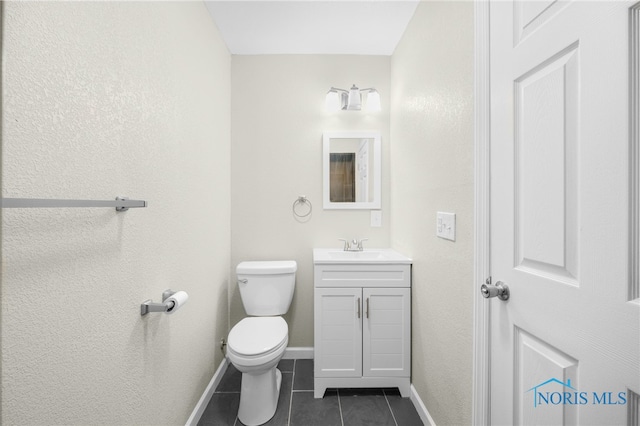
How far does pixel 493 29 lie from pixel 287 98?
1579 millimetres

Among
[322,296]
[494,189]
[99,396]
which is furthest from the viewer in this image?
[322,296]

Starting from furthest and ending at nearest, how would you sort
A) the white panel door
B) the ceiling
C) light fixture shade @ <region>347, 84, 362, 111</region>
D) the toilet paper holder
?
light fixture shade @ <region>347, 84, 362, 111</region>, the ceiling, the toilet paper holder, the white panel door

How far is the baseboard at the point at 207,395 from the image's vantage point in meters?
1.47

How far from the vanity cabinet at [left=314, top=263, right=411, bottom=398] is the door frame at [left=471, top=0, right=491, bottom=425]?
0.71 meters

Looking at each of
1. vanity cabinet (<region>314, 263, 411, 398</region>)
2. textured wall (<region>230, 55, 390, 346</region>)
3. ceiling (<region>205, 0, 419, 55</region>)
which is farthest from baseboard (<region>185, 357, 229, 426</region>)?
ceiling (<region>205, 0, 419, 55</region>)

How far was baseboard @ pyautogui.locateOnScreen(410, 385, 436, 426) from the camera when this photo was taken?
57.8 inches

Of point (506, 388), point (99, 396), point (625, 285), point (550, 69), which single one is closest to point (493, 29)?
point (550, 69)

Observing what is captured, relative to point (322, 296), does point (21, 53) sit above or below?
above

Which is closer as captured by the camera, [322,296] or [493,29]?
[493,29]

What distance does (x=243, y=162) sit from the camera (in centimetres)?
224

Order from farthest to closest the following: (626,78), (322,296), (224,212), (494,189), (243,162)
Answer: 1. (243,162)
2. (224,212)
3. (322,296)
4. (494,189)
5. (626,78)

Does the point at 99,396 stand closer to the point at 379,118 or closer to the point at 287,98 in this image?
the point at 287,98

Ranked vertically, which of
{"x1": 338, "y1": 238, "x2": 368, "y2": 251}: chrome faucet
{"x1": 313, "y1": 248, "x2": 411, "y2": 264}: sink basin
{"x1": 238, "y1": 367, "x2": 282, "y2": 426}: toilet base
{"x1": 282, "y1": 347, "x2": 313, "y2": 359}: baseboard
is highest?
{"x1": 338, "y1": 238, "x2": 368, "y2": 251}: chrome faucet

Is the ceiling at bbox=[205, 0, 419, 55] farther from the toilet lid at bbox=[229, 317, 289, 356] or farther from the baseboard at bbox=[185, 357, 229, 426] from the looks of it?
the baseboard at bbox=[185, 357, 229, 426]
